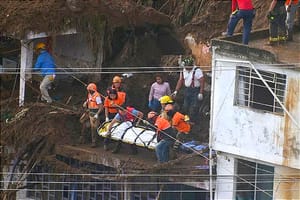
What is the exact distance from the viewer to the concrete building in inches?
839

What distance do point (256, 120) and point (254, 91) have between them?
775 millimetres

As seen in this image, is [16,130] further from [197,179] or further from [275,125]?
[275,125]

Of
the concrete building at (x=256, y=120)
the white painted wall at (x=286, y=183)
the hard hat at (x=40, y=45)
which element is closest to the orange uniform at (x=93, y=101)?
the hard hat at (x=40, y=45)

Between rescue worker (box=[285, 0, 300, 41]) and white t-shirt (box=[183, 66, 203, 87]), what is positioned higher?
rescue worker (box=[285, 0, 300, 41])

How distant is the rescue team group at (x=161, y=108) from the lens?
73.7 feet

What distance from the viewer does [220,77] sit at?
22281mm

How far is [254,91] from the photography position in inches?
871

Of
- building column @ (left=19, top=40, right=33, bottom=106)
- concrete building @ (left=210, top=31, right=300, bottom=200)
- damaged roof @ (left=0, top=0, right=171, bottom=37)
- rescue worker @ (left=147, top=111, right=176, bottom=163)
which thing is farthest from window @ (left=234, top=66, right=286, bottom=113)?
building column @ (left=19, top=40, right=33, bottom=106)

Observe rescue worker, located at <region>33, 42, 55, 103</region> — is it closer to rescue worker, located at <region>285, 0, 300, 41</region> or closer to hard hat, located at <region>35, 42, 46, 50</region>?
hard hat, located at <region>35, 42, 46, 50</region>

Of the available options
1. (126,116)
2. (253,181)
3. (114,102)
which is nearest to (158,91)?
(126,116)

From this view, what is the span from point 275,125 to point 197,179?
8.72ft

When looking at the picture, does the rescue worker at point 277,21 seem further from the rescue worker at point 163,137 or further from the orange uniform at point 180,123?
the rescue worker at point 163,137

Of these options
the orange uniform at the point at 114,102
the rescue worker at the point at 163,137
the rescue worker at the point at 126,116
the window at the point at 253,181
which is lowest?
the window at the point at 253,181

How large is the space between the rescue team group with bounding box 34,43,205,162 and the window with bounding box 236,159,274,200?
5.62 ft
